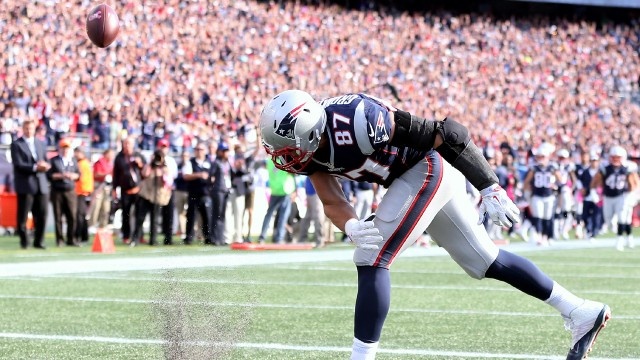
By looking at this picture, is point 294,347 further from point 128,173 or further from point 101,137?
point 101,137

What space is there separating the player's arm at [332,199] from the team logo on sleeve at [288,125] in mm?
347

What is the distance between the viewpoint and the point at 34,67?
20.6m

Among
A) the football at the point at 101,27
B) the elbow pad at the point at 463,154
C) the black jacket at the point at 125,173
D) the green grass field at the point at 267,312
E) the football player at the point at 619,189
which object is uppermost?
the football at the point at 101,27

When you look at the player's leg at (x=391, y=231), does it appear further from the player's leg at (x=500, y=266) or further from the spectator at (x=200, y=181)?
the spectator at (x=200, y=181)

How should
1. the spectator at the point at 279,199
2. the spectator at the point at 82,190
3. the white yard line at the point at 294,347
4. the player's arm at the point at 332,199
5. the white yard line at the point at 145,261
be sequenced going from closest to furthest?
the player's arm at the point at 332,199 < the white yard line at the point at 294,347 < the white yard line at the point at 145,261 < the spectator at the point at 82,190 < the spectator at the point at 279,199

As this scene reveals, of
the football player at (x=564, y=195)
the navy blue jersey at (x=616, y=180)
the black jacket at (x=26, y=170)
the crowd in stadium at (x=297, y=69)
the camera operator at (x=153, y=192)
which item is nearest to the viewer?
the black jacket at (x=26, y=170)

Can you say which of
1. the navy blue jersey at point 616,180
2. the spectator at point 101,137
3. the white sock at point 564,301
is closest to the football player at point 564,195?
the navy blue jersey at point 616,180

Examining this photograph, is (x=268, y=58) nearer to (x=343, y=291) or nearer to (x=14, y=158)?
(x=14, y=158)

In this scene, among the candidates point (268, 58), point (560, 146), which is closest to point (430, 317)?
point (268, 58)

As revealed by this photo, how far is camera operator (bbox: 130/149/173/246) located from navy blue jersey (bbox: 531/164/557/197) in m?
5.71

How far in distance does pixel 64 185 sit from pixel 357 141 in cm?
1023

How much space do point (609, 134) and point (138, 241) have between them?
19.2m

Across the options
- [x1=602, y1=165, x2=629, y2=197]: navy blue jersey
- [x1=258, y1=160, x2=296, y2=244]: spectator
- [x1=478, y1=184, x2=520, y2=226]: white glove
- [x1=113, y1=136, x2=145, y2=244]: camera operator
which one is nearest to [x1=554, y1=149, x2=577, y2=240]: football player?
[x1=602, y1=165, x2=629, y2=197]: navy blue jersey

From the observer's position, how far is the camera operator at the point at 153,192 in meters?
14.5
